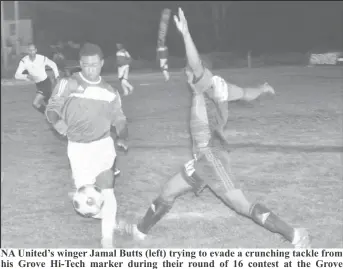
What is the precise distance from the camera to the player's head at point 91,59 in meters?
5.42

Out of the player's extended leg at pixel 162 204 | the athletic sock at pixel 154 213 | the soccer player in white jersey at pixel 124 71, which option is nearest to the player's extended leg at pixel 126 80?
the soccer player in white jersey at pixel 124 71

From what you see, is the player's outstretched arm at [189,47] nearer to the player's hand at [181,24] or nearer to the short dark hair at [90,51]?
the player's hand at [181,24]

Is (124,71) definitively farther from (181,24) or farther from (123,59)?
(181,24)

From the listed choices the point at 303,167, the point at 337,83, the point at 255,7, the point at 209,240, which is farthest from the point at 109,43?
the point at 209,240

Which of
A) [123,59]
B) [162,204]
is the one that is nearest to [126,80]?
[123,59]

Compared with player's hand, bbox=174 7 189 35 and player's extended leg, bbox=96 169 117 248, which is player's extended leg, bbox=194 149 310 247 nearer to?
player's extended leg, bbox=96 169 117 248

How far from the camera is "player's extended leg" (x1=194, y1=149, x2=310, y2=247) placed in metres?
5.43

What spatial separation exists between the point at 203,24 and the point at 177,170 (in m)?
51.4

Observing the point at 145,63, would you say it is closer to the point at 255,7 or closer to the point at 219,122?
the point at 255,7

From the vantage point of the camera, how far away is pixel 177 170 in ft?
32.7

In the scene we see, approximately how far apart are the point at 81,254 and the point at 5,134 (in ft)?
31.7

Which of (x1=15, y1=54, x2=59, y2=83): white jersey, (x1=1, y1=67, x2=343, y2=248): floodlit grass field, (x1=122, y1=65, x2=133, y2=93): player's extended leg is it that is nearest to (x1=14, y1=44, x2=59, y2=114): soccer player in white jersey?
(x1=15, y1=54, x2=59, y2=83): white jersey

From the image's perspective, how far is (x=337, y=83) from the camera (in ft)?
83.8

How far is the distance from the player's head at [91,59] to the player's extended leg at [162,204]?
1.19 meters
